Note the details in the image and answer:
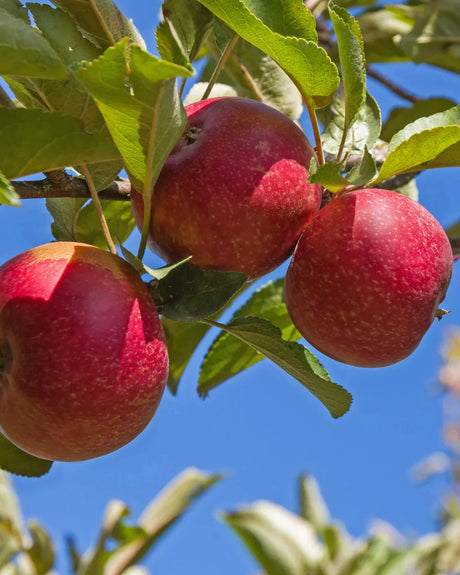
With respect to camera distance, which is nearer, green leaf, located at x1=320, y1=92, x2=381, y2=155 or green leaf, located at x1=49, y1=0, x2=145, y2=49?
green leaf, located at x1=49, y1=0, x2=145, y2=49

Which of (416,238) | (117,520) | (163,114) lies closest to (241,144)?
(163,114)

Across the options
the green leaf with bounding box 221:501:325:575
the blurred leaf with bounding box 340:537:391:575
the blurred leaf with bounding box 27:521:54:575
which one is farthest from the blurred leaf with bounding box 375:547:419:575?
the blurred leaf with bounding box 27:521:54:575

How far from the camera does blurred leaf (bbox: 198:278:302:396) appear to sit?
1480 millimetres

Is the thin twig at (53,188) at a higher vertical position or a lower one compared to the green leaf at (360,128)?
higher

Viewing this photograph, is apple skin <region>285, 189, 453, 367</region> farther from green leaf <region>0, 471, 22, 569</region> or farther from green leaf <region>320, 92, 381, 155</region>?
green leaf <region>0, 471, 22, 569</region>

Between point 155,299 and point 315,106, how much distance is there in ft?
1.34

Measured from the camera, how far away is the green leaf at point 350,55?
1.06m

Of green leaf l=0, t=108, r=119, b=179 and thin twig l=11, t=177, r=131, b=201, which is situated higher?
green leaf l=0, t=108, r=119, b=179

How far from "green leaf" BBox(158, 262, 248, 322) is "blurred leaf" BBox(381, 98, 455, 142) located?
1158mm

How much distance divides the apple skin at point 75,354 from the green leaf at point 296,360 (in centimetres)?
17

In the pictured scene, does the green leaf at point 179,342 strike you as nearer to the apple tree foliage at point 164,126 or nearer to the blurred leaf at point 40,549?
the apple tree foliage at point 164,126

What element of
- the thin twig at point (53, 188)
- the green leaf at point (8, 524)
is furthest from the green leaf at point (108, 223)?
the green leaf at point (8, 524)

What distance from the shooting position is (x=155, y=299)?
113cm

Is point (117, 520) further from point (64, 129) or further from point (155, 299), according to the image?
point (64, 129)
